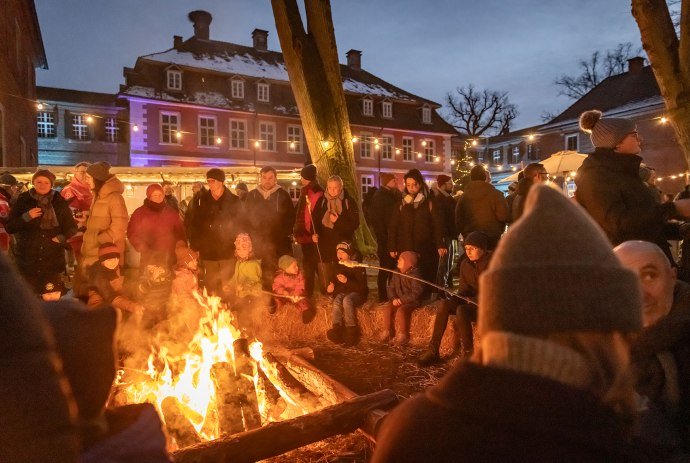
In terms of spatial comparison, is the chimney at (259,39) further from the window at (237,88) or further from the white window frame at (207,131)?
the white window frame at (207,131)

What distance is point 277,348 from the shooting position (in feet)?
19.8

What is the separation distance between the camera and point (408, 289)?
6.44 m

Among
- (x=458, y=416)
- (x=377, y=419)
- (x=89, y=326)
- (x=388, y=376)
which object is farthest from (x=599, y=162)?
(x=89, y=326)

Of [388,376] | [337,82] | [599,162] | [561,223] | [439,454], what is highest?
[337,82]

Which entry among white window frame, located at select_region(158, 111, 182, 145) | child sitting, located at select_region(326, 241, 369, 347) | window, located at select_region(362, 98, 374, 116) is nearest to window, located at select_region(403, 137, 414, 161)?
window, located at select_region(362, 98, 374, 116)

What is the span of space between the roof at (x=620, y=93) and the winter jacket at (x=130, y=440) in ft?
122

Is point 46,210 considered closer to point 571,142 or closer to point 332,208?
point 332,208

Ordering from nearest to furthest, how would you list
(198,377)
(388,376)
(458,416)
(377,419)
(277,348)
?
(458,416), (377,419), (198,377), (388,376), (277,348)

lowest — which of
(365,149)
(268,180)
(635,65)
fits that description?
(268,180)

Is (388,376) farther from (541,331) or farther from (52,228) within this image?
(52,228)

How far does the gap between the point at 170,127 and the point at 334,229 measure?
88.2 ft

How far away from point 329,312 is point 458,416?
19.6ft

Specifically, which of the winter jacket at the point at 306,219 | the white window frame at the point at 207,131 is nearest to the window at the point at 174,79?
the white window frame at the point at 207,131

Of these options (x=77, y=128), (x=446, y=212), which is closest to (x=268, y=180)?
(x=446, y=212)
